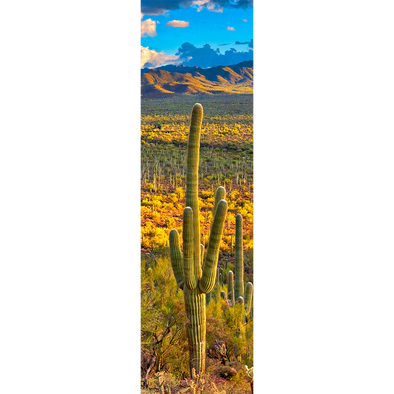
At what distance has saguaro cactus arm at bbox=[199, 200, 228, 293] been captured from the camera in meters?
3.32

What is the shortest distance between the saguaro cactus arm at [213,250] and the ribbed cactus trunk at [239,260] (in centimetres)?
27

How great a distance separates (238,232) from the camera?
11.7 ft

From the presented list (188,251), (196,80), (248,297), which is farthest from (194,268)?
(196,80)

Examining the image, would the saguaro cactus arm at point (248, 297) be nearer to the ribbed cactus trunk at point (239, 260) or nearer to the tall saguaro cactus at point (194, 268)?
the ribbed cactus trunk at point (239, 260)

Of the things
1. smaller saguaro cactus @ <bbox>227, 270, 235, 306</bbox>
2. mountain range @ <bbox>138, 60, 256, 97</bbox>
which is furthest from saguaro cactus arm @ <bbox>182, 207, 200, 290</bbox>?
Answer: mountain range @ <bbox>138, 60, 256, 97</bbox>

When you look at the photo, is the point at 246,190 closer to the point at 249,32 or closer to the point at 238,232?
the point at 238,232

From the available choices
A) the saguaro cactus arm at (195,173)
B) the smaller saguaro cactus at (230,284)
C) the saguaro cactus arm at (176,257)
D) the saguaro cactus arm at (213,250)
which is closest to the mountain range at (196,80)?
the saguaro cactus arm at (195,173)

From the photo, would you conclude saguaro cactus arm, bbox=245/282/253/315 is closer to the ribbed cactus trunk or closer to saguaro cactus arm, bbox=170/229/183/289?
the ribbed cactus trunk

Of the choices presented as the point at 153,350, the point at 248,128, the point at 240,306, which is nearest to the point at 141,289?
the point at 153,350

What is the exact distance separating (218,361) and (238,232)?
114 cm

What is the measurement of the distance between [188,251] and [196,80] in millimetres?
1740

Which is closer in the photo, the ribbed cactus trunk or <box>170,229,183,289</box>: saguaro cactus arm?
<box>170,229,183,289</box>: saguaro cactus arm

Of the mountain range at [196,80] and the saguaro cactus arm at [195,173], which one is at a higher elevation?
the mountain range at [196,80]

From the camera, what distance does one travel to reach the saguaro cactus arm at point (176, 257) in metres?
3.42
